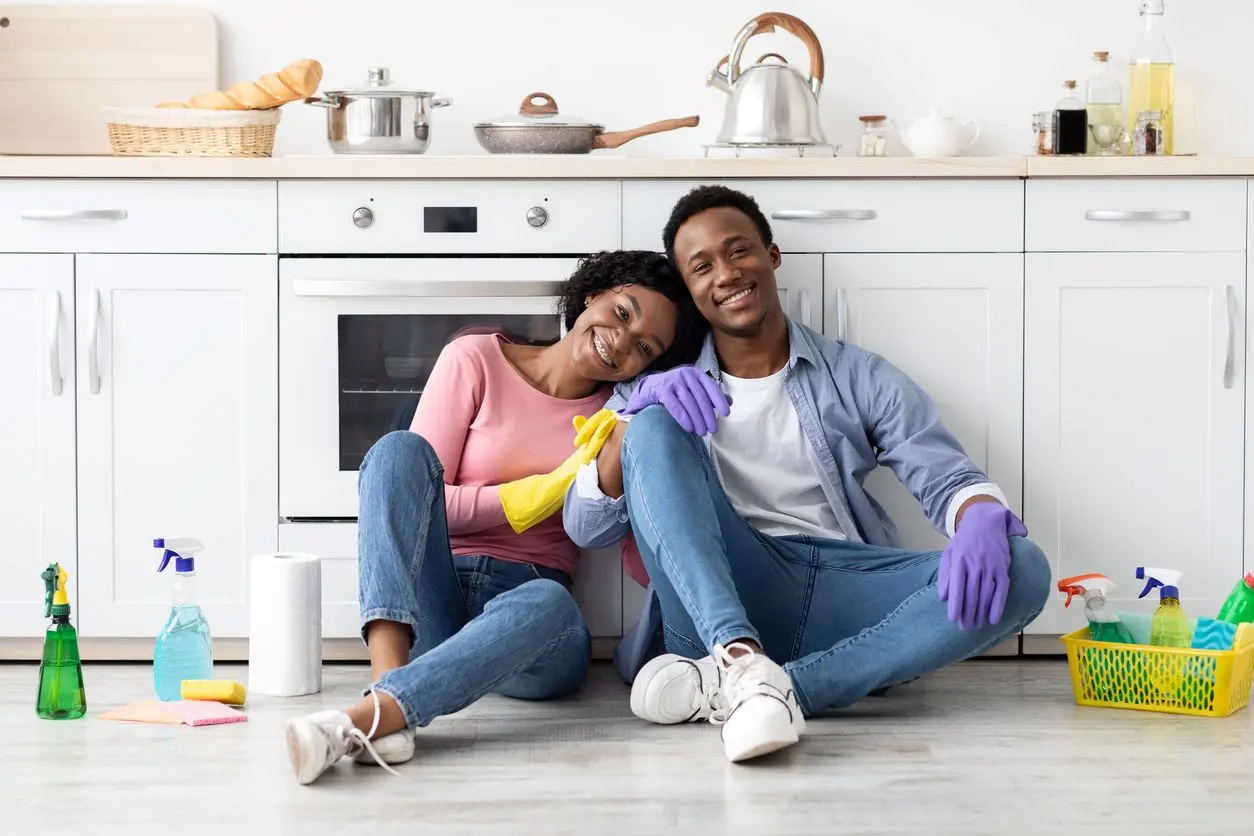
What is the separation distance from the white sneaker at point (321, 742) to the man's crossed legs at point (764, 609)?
0.48 metres

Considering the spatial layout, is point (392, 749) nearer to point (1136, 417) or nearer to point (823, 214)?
point (823, 214)

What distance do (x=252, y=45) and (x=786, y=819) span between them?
7.20 ft

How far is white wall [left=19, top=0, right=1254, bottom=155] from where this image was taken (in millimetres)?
3027

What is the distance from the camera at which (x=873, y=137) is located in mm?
2902

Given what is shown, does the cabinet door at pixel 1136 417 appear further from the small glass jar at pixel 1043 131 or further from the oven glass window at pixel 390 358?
the oven glass window at pixel 390 358

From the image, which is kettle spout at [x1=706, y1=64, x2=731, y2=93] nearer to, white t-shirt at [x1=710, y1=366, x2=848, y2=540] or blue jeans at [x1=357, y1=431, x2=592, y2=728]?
white t-shirt at [x1=710, y1=366, x2=848, y2=540]

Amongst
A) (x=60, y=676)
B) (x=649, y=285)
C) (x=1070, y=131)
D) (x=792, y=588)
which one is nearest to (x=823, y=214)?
(x=649, y=285)

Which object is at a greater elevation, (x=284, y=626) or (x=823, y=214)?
(x=823, y=214)

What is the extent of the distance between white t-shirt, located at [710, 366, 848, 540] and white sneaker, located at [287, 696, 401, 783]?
0.79m

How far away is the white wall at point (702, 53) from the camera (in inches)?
119

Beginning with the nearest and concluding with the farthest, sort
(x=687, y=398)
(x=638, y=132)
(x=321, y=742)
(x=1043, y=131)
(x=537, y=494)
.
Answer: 1. (x=321, y=742)
2. (x=687, y=398)
3. (x=537, y=494)
4. (x=638, y=132)
5. (x=1043, y=131)

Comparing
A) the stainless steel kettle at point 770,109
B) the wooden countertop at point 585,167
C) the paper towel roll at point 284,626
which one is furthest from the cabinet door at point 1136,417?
the paper towel roll at point 284,626

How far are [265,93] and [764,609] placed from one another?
1.39m

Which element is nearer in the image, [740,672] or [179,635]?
[740,672]
